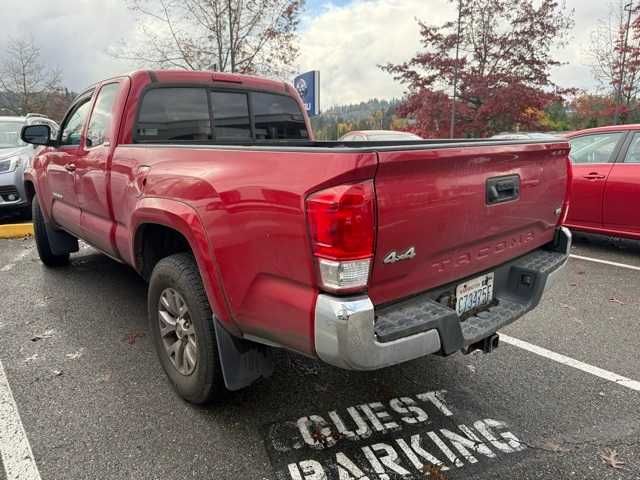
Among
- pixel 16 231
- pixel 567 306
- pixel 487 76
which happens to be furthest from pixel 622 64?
pixel 16 231

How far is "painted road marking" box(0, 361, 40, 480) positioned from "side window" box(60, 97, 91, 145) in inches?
92.1

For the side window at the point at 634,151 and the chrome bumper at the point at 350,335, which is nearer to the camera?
the chrome bumper at the point at 350,335

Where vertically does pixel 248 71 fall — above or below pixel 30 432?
above

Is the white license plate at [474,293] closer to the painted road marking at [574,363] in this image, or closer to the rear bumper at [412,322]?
the rear bumper at [412,322]

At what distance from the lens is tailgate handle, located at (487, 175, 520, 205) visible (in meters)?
2.39

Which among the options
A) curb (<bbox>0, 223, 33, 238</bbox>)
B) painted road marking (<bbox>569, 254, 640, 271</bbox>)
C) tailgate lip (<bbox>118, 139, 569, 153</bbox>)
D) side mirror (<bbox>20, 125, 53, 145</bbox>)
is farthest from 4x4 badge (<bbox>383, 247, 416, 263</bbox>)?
curb (<bbox>0, 223, 33, 238</bbox>)

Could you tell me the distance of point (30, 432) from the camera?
8.39ft

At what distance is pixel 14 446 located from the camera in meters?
2.45

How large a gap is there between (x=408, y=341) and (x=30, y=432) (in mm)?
2058

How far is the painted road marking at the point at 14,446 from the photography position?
227cm

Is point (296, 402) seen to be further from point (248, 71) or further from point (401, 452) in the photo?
point (248, 71)

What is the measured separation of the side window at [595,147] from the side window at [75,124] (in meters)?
5.55

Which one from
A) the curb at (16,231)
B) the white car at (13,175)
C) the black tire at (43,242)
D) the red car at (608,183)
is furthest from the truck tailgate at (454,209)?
the white car at (13,175)

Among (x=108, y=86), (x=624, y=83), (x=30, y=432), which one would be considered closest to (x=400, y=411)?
(x=30, y=432)
